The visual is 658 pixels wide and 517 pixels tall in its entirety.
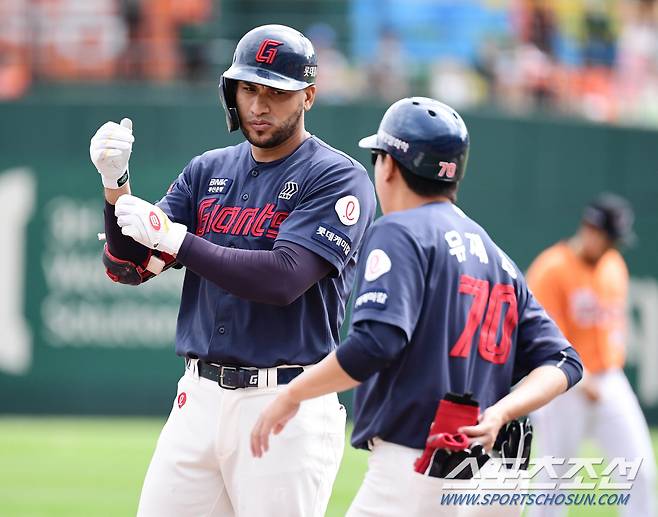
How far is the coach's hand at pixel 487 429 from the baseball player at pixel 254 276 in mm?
913

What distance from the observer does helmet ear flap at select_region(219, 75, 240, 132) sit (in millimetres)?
4719

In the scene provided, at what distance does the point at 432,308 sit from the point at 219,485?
1289 mm

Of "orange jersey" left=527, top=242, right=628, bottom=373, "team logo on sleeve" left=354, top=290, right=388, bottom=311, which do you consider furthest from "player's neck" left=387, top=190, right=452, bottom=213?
"orange jersey" left=527, top=242, right=628, bottom=373

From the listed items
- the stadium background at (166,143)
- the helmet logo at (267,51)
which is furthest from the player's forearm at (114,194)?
the stadium background at (166,143)

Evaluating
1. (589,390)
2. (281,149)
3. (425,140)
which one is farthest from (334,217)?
(589,390)

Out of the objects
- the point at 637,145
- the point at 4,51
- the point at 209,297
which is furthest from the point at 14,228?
the point at 209,297

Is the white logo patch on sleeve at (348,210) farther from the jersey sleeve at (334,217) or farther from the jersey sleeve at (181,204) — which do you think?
the jersey sleeve at (181,204)

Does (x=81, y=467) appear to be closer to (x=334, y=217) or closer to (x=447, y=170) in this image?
(x=334, y=217)

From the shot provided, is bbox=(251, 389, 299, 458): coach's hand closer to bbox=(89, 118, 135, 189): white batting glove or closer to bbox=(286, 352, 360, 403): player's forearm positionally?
bbox=(286, 352, 360, 403): player's forearm

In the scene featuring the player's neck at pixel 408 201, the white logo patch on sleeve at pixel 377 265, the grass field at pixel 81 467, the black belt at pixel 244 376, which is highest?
the player's neck at pixel 408 201

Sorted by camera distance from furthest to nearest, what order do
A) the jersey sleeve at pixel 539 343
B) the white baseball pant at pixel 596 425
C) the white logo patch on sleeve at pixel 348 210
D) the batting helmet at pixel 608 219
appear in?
the batting helmet at pixel 608 219 → the white baseball pant at pixel 596 425 → the white logo patch on sleeve at pixel 348 210 → the jersey sleeve at pixel 539 343

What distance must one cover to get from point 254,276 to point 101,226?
897 centimetres

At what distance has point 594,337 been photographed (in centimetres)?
859

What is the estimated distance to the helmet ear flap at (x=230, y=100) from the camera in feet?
15.5
